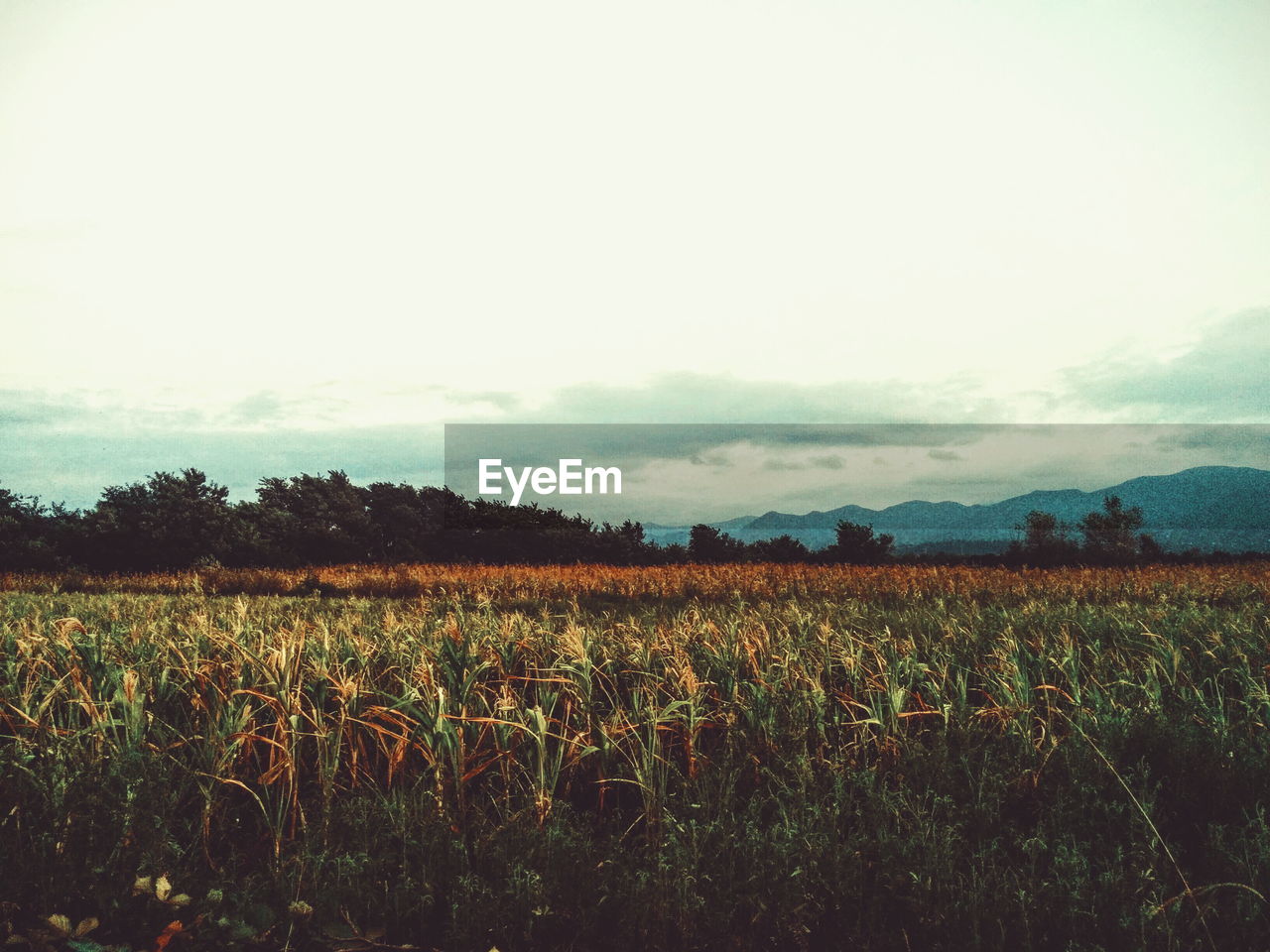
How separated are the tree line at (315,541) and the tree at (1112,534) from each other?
0.16 m

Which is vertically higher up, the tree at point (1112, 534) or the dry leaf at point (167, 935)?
the dry leaf at point (167, 935)

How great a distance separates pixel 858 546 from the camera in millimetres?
30281

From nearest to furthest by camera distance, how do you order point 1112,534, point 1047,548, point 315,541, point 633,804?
point 633,804
point 1047,548
point 315,541
point 1112,534

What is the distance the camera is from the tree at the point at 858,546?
2938 centimetres

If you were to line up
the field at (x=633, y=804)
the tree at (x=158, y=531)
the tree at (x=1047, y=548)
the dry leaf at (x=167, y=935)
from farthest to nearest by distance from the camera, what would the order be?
1. the tree at (x=158, y=531)
2. the tree at (x=1047, y=548)
3. the field at (x=633, y=804)
4. the dry leaf at (x=167, y=935)

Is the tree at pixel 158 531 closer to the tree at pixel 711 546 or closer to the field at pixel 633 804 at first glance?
the tree at pixel 711 546

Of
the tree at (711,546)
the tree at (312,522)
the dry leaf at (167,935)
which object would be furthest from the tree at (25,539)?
the dry leaf at (167,935)

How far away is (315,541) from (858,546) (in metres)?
23.8

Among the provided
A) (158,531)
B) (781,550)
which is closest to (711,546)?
(781,550)

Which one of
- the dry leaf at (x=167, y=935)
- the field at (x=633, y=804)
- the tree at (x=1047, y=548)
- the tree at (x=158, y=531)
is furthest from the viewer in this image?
the tree at (x=158, y=531)

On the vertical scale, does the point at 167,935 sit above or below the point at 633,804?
above

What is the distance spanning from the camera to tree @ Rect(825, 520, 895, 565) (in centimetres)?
2938

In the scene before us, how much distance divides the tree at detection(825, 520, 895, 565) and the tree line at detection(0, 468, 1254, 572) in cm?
4

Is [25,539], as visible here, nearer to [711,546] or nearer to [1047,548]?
[711,546]
